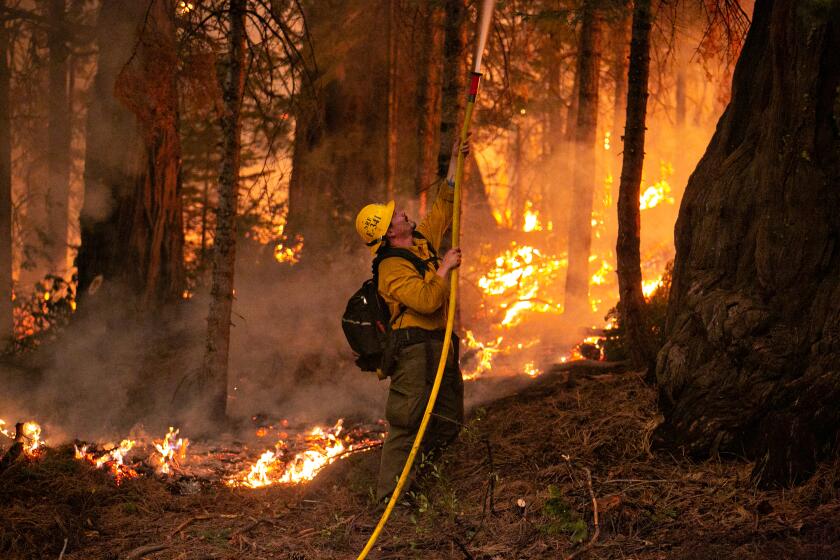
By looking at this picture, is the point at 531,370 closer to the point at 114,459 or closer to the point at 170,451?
the point at 170,451

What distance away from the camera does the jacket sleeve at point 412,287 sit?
19.3ft

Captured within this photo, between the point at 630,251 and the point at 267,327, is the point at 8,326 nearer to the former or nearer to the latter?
the point at 267,327

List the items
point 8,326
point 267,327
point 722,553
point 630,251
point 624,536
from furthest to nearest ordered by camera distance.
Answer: point 8,326 < point 267,327 < point 630,251 < point 624,536 < point 722,553

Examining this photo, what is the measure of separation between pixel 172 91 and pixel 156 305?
3739 millimetres

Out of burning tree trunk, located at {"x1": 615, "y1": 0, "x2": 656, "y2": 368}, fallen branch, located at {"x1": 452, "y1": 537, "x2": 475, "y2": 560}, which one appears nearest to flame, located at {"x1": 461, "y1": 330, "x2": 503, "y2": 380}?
burning tree trunk, located at {"x1": 615, "y1": 0, "x2": 656, "y2": 368}

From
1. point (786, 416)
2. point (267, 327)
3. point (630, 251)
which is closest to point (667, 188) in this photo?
point (267, 327)

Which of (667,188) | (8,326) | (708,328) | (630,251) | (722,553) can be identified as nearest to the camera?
(722,553)

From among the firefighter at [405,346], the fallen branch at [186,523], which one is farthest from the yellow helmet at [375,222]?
the fallen branch at [186,523]

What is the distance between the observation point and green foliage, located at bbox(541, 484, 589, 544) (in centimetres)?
488

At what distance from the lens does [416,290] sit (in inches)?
232

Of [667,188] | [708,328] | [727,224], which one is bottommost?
[708,328]

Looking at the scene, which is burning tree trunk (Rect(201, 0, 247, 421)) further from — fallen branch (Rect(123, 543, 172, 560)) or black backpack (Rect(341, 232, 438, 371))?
fallen branch (Rect(123, 543, 172, 560))

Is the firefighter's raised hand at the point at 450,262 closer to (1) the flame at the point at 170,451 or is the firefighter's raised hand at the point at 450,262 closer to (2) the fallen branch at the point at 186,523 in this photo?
(2) the fallen branch at the point at 186,523

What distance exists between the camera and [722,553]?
435 cm
